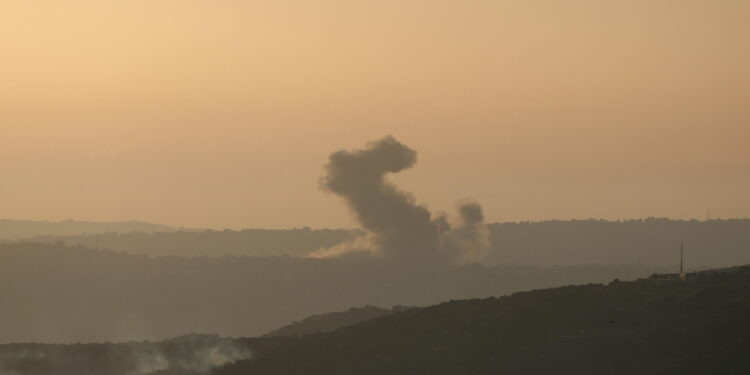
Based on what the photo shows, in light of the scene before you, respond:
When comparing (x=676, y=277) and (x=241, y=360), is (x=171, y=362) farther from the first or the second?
(x=676, y=277)

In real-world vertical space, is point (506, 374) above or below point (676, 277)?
below

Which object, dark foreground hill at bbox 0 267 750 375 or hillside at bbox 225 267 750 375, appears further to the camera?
dark foreground hill at bbox 0 267 750 375

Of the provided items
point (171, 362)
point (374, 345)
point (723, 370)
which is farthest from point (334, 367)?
point (723, 370)

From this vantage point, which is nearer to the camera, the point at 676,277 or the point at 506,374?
the point at 506,374

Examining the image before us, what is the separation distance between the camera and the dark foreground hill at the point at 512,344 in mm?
138625

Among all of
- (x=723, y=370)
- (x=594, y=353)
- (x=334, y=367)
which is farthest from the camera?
(x=334, y=367)

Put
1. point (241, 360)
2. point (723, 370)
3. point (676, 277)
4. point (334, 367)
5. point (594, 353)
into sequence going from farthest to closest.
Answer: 1. point (676, 277)
2. point (241, 360)
3. point (334, 367)
4. point (594, 353)
5. point (723, 370)

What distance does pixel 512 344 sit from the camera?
14938 centimetres

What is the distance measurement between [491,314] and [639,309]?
581 inches

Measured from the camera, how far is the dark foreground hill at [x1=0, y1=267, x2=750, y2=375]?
455 feet

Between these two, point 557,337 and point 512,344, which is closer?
point 557,337

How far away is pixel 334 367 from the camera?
149125 millimetres

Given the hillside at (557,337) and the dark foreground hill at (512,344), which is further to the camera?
the dark foreground hill at (512,344)

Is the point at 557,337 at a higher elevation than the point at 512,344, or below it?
higher
